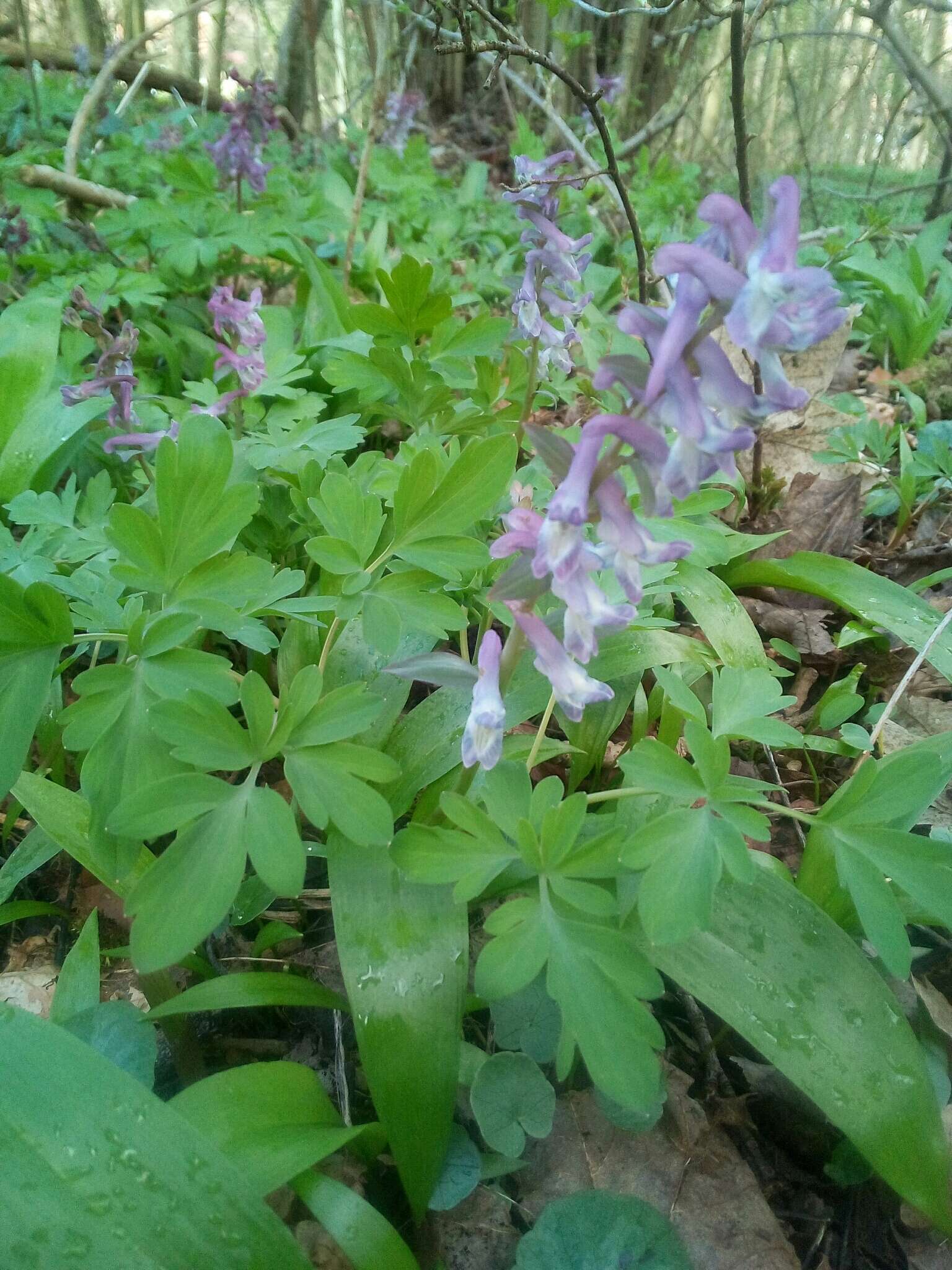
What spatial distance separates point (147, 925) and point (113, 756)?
0.92 ft

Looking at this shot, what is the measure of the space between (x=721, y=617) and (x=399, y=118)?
20.0ft

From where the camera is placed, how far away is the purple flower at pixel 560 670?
1.15 metres

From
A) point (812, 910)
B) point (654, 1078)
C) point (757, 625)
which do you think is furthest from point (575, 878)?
point (757, 625)

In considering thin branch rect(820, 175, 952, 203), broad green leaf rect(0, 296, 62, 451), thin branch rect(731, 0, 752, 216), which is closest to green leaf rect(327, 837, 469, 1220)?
broad green leaf rect(0, 296, 62, 451)

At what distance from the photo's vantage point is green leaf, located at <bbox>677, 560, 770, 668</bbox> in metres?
1.88

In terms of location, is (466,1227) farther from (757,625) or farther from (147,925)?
(757,625)

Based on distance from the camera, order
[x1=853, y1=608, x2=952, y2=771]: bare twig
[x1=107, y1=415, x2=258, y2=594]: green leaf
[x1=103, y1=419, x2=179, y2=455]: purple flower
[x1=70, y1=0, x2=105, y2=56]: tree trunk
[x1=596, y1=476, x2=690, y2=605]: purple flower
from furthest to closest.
→ 1. [x1=70, y1=0, x2=105, y2=56]: tree trunk
2. [x1=103, y1=419, x2=179, y2=455]: purple flower
3. [x1=853, y1=608, x2=952, y2=771]: bare twig
4. [x1=107, y1=415, x2=258, y2=594]: green leaf
5. [x1=596, y1=476, x2=690, y2=605]: purple flower

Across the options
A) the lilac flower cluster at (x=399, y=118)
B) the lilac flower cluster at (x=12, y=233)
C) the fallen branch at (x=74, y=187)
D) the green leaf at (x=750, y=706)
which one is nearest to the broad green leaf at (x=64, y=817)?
the green leaf at (x=750, y=706)

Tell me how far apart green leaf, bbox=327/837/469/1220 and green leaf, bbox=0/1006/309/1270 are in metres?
0.22

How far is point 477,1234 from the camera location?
1.25 metres

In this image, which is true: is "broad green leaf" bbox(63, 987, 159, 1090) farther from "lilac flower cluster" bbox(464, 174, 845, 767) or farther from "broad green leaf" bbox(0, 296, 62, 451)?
"broad green leaf" bbox(0, 296, 62, 451)

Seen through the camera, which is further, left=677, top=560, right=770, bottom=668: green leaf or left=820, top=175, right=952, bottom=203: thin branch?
left=820, top=175, right=952, bottom=203: thin branch

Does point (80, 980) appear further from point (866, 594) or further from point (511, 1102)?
point (866, 594)

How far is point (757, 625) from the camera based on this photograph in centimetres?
242
